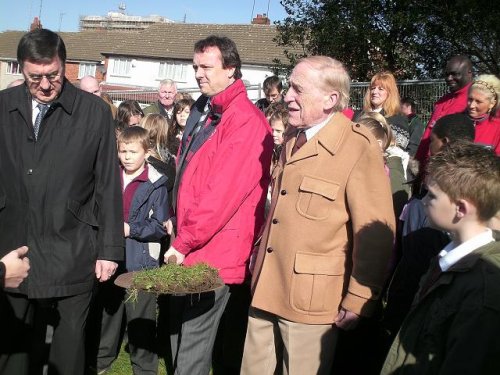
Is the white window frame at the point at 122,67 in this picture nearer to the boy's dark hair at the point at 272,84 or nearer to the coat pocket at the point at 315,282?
the boy's dark hair at the point at 272,84

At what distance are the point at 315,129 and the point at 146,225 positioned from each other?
1913mm

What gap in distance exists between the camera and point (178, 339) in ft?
13.7

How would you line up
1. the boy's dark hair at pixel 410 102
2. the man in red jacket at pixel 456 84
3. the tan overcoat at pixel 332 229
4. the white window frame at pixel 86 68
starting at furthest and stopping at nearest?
1. the white window frame at pixel 86 68
2. the boy's dark hair at pixel 410 102
3. the man in red jacket at pixel 456 84
4. the tan overcoat at pixel 332 229

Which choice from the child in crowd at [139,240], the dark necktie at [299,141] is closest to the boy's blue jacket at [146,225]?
the child in crowd at [139,240]

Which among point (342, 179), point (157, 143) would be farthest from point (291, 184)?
point (157, 143)

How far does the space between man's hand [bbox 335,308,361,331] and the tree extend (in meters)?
9.53

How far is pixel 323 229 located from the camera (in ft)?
10.6

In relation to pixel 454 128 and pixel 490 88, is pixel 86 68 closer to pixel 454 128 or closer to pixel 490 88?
pixel 490 88

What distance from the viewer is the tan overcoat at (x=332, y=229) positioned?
3.15 metres

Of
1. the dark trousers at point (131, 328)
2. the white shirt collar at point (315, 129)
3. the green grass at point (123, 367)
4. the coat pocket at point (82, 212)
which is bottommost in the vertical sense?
the green grass at point (123, 367)

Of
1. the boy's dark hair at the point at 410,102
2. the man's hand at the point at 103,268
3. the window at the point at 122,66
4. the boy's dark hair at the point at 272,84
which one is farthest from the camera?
A: the window at the point at 122,66

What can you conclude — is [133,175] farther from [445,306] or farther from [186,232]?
[445,306]

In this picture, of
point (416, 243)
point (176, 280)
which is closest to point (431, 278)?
point (416, 243)

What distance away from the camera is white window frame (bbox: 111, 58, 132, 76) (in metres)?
48.5
